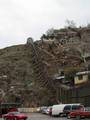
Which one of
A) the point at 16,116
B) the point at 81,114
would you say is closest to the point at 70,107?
the point at 16,116

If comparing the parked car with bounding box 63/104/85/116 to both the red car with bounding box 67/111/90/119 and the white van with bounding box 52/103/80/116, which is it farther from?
the red car with bounding box 67/111/90/119

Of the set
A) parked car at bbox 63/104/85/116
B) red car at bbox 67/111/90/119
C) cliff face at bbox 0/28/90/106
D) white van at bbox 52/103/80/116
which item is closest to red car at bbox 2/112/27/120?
red car at bbox 67/111/90/119

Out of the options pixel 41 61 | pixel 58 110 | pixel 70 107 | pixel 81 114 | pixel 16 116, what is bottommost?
pixel 58 110

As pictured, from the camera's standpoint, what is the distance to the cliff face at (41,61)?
109 m

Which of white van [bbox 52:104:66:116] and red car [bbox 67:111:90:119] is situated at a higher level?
red car [bbox 67:111:90:119]

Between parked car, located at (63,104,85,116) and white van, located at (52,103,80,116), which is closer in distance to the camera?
parked car, located at (63,104,85,116)

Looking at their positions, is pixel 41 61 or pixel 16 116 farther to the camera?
pixel 41 61

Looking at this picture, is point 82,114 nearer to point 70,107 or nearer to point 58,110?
point 70,107

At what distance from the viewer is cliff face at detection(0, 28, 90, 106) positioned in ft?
357

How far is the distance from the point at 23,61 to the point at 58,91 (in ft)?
89.4

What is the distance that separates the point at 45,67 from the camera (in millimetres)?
120875

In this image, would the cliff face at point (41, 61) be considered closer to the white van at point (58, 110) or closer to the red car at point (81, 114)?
the white van at point (58, 110)

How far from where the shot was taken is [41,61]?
12400cm

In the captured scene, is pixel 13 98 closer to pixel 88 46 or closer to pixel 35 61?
pixel 35 61
